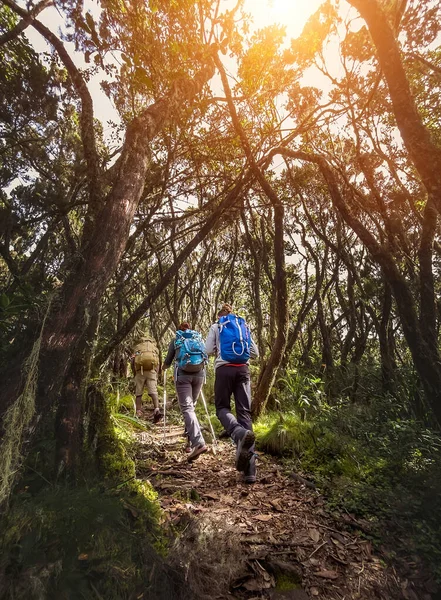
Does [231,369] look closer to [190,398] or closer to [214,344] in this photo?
[214,344]

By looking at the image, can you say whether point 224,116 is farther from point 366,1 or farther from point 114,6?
point 366,1

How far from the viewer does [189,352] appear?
4641 mm

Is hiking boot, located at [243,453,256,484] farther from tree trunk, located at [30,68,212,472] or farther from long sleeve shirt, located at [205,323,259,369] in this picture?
tree trunk, located at [30,68,212,472]

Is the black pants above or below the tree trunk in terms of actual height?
below

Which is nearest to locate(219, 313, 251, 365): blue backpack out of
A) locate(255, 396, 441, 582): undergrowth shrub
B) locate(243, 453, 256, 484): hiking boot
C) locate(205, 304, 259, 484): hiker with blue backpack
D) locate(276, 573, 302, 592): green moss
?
locate(205, 304, 259, 484): hiker with blue backpack

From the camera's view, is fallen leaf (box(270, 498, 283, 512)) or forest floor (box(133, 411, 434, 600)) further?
fallen leaf (box(270, 498, 283, 512))

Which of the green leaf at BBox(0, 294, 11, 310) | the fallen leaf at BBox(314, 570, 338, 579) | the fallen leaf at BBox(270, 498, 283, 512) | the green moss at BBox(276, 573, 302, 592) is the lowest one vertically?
the fallen leaf at BBox(314, 570, 338, 579)

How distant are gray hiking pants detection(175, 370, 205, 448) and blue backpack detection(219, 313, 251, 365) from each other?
2.78 feet

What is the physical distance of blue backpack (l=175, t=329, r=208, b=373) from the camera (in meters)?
4.63

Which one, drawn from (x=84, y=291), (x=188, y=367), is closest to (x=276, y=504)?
(x=188, y=367)

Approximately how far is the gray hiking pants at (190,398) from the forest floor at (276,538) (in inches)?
18.0

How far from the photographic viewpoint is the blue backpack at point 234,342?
13.7 ft

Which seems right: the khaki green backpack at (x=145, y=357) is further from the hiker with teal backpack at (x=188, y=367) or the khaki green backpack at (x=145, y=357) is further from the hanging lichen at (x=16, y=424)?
the hanging lichen at (x=16, y=424)

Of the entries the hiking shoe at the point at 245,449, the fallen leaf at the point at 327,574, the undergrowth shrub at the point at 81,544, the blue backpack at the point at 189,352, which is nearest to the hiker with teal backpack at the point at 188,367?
the blue backpack at the point at 189,352
